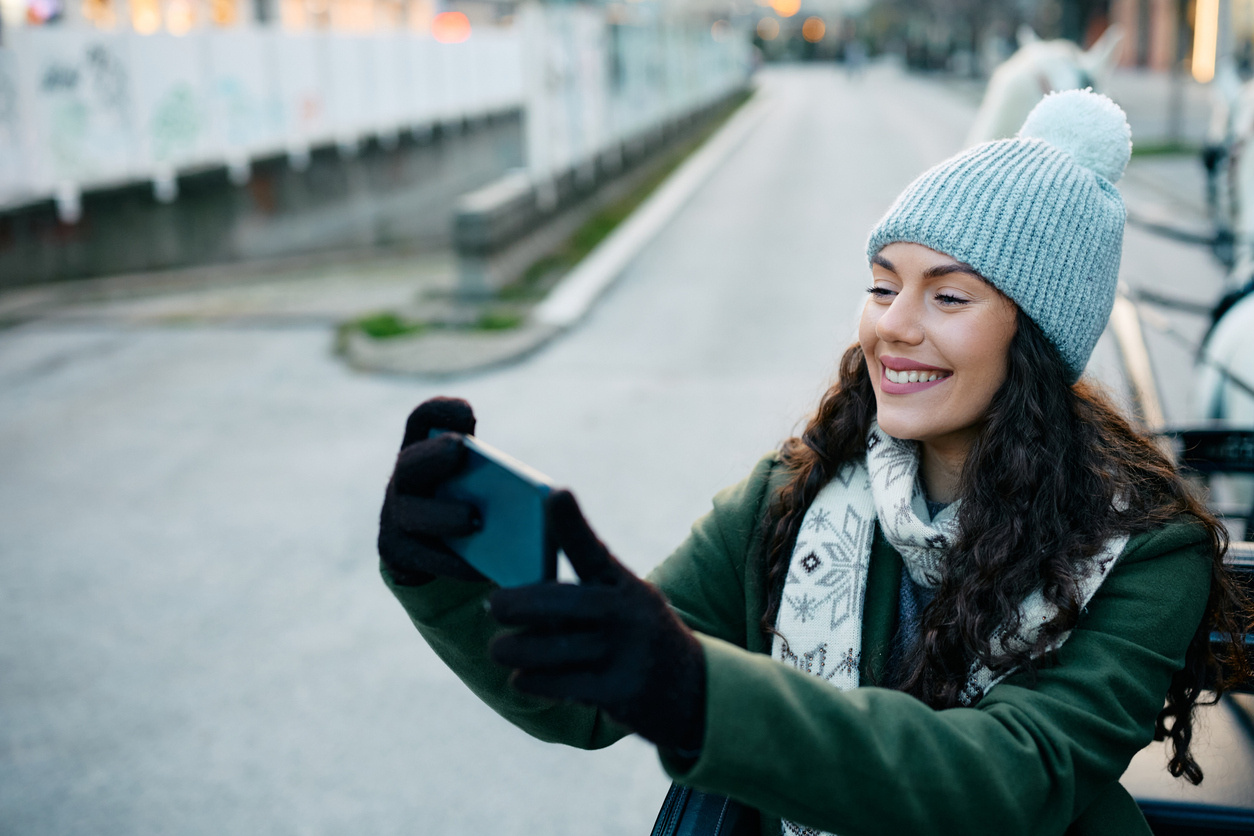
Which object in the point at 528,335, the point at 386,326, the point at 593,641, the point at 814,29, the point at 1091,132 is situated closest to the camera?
the point at 593,641

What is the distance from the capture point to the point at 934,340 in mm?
1635

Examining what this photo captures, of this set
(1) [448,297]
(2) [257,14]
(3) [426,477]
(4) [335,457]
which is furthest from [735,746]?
(2) [257,14]

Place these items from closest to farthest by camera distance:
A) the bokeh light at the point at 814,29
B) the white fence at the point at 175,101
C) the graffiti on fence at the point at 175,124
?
the white fence at the point at 175,101 → the graffiti on fence at the point at 175,124 → the bokeh light at the point at 814,29

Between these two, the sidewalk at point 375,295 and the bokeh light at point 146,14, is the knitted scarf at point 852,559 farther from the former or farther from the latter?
the bokeh light at point 146,14

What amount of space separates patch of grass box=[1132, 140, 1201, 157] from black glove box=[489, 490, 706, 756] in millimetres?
19386

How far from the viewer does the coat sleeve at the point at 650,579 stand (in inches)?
58.8

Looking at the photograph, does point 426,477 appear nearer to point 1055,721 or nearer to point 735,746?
point 735,746

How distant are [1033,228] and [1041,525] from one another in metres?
0.44

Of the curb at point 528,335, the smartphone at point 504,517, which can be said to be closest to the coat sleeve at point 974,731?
the smartphone at point 504,517

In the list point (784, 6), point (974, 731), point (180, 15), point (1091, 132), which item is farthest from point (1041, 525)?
point (784, 6)

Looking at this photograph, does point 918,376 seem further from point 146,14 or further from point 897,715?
point 146,14

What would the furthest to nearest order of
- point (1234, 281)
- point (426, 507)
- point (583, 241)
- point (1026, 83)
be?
point (583, 241) < point (1026, 83) < point (1234, 281) < point (426, 507)

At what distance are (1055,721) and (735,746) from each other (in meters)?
0.50

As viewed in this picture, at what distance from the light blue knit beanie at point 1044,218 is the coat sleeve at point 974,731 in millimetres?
370
